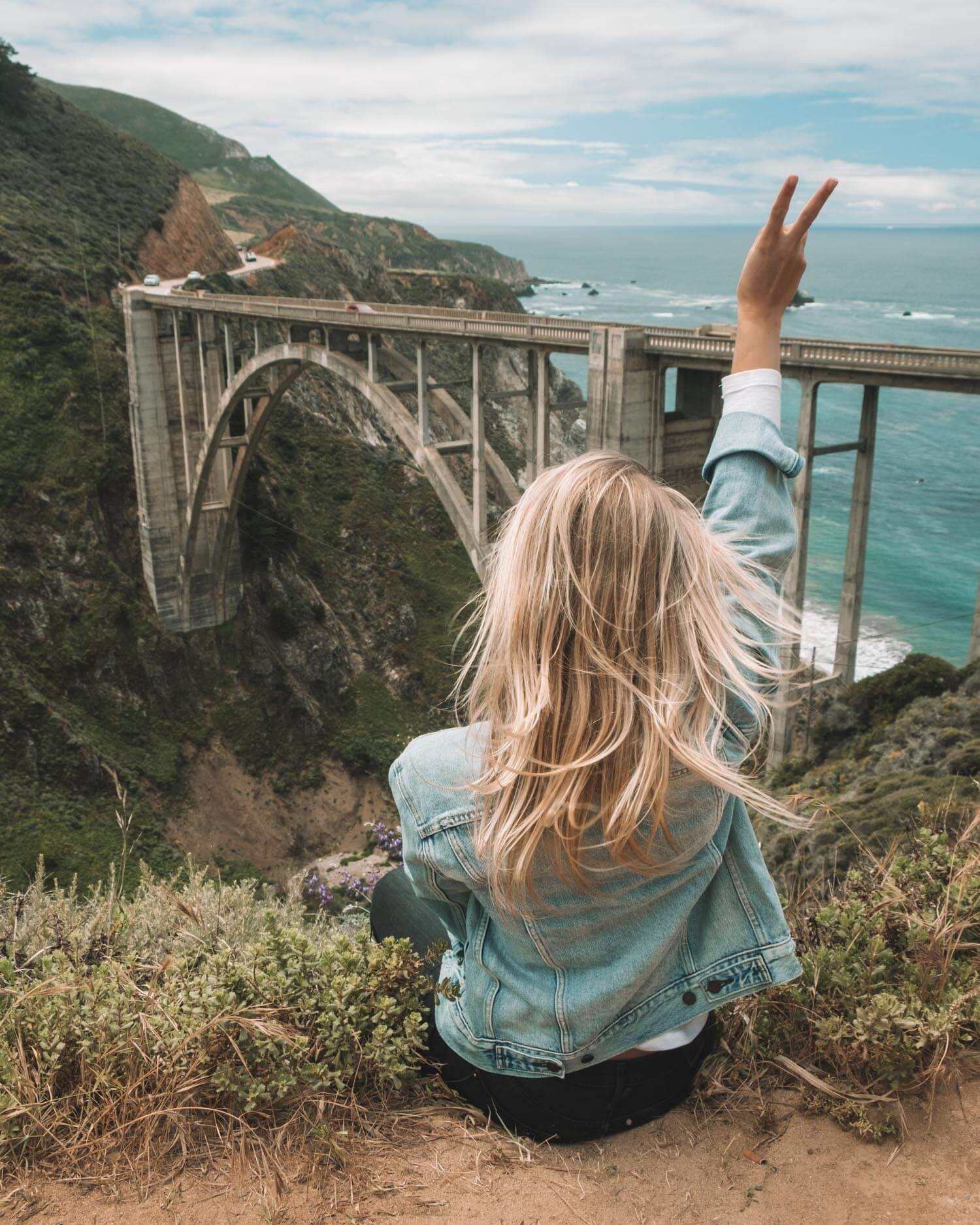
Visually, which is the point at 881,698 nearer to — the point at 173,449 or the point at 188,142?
the point at 173,449

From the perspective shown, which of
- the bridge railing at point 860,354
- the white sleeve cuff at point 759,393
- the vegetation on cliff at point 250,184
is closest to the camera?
the white sleeve cuff at point 759,393

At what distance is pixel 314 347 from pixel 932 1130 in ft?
61.3

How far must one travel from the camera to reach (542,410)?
14.1 meters

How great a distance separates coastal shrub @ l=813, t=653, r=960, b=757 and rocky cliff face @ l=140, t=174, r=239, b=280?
35.3 metres

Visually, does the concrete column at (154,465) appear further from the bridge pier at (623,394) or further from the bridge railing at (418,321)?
the bridge pier at (623,394)

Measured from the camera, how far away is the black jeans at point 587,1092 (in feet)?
9.20

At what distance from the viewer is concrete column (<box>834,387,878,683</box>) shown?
1158cm

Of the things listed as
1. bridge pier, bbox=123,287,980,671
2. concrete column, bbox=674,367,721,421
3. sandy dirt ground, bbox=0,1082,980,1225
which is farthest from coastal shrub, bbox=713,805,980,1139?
concrete column, bbox=674,367,721,421

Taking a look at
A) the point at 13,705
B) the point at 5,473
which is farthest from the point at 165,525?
the point at 13,705

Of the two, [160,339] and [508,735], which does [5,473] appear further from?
[508,735]

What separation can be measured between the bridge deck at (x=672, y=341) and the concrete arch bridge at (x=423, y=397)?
0.08 ft

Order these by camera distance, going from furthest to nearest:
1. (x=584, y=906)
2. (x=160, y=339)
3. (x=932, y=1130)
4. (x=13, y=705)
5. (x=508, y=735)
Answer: (x=160, y=339) < (x=13, y=705) < (x=932, y=1130) < (x=584, y=906) < (x=508, y=735)

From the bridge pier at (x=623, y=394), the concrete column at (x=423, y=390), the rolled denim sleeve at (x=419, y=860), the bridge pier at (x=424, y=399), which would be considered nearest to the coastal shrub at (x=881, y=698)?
the bridge pier at (x=424, y=399)

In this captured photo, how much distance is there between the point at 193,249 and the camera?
1783 inches
